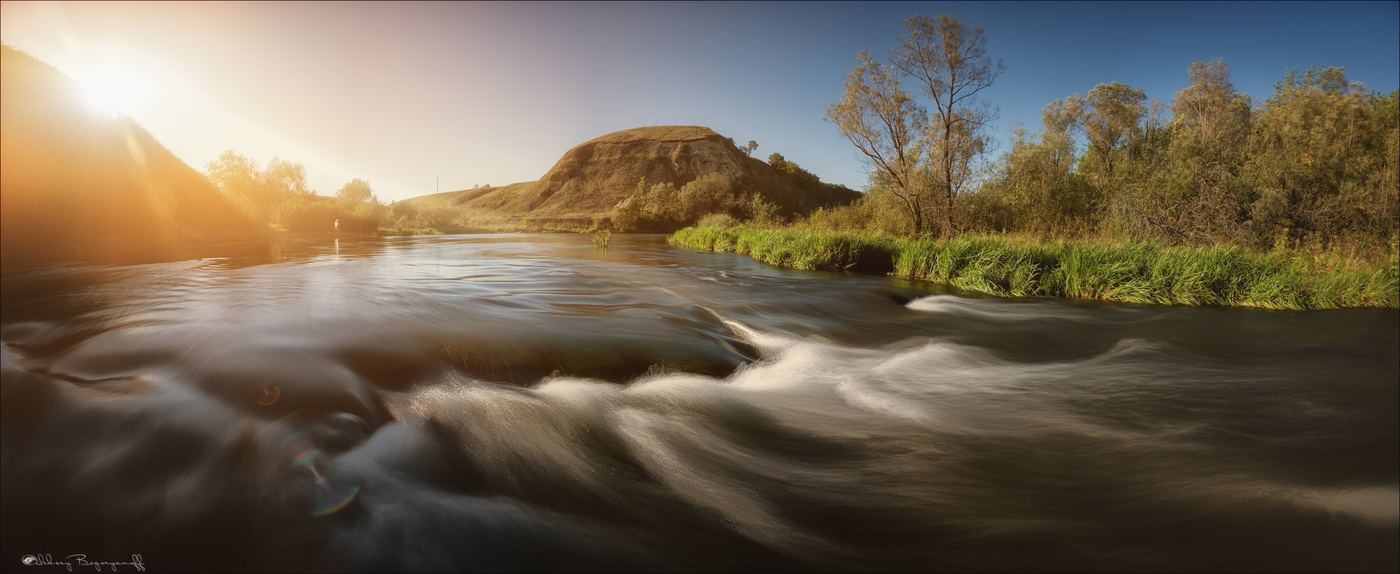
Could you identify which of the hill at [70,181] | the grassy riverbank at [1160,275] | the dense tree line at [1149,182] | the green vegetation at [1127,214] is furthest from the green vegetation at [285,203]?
the grassy riverbank at [1160,275]

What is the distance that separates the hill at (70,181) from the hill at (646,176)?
256ft

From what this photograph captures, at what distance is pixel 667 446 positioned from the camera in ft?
14.0

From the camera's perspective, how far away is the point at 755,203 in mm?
42562

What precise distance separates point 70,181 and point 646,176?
98782mm

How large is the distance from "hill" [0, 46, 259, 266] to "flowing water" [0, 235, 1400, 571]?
14727mm

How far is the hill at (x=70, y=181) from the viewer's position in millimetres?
18188

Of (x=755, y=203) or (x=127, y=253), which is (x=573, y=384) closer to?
(x=127, y=253)

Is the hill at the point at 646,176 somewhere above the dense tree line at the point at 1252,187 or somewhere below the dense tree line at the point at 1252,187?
above

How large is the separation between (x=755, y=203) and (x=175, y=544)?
41.3 metres

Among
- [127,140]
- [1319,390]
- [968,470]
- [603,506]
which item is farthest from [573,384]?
[127,140]

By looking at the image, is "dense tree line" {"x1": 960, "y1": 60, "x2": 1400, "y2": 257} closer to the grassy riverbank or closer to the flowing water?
the grassy riverbank

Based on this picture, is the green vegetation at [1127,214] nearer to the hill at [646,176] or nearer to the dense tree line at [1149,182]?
the dense tree line at [1149,182]

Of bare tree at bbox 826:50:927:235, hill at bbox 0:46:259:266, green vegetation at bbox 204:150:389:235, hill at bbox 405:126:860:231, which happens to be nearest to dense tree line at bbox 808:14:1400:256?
bare tree at bbox 826:50:927:235

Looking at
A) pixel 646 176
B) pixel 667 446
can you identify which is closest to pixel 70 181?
pixel 667 446
